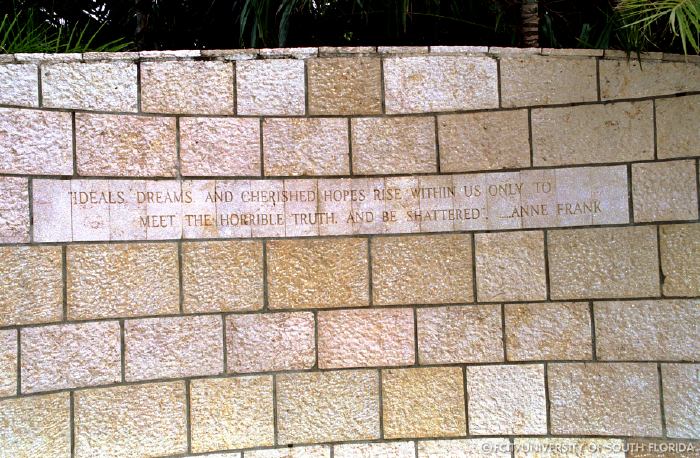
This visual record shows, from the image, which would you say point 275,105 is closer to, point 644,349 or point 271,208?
point 271,208

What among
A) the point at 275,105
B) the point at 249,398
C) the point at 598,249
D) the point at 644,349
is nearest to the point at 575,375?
the point at 644,349

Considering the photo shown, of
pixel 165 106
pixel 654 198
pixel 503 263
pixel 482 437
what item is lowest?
pixel 482 437

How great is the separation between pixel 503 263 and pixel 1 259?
338 cm

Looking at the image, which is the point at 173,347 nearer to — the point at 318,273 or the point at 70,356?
the point at 70,356

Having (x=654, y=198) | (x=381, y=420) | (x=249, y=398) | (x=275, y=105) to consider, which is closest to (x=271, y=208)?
(x=275, y=105)

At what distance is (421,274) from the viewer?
16.7 ft

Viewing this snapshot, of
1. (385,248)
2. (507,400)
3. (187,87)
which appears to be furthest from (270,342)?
(187,87)

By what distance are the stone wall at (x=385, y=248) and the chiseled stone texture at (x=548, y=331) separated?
16 mm

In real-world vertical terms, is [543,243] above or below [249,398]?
above

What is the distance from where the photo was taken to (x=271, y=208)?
504 cm

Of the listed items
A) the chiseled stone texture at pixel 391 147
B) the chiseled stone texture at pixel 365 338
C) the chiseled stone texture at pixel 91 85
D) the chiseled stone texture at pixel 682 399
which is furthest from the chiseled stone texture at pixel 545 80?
the chiseled stone texture at pixel 91 85

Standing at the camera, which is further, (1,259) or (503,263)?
(503,263)

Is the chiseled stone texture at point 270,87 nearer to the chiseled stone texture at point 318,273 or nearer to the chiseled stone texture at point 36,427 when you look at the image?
the chiseled stone texture at point 318,273

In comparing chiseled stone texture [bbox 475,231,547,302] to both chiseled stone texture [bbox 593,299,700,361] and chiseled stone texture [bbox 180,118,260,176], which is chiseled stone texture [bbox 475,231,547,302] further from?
chiseled stone texture [bbox 180,118,260,176]
